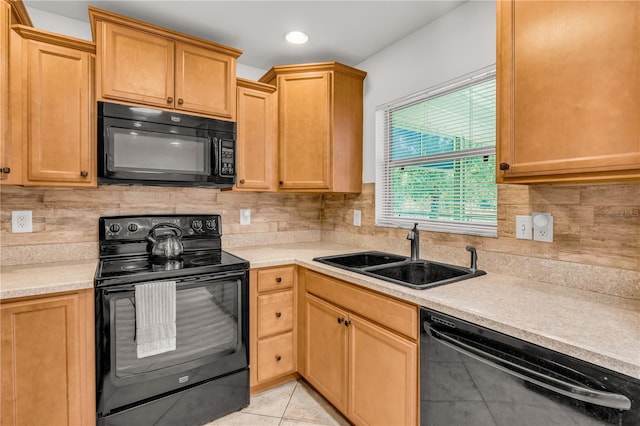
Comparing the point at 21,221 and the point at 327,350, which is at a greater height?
the point at 21,221

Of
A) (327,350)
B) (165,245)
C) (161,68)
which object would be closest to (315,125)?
(161,68)

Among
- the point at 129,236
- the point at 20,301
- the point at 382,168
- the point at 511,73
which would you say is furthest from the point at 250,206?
the point at 511,73

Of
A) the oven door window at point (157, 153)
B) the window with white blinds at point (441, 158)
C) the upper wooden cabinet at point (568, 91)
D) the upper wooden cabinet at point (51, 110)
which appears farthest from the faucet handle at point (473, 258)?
the upper wooden cabinet at point (51, 110)

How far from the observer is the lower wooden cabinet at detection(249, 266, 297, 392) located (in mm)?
2102

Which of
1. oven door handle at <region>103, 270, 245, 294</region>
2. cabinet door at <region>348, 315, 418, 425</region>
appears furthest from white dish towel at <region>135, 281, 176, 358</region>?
cabinet door at <region>348, 315, 418, 425</region>

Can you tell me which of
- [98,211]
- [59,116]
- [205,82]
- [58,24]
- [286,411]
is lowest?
[286,411]

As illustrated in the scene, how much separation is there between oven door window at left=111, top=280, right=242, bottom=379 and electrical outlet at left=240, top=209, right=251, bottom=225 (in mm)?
806

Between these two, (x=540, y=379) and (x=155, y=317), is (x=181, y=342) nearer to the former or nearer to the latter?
(x=155, y=317)

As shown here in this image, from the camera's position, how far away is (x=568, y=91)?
1.16m

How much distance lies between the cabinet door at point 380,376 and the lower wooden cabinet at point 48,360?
1.31 meters

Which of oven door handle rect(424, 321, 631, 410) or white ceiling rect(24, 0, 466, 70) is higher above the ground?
white ceiling rect(24, 0, 466, 70)

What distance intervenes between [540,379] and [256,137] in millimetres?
2126

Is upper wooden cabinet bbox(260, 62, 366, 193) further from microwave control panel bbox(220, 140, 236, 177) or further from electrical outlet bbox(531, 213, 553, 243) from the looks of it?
electrical outlet bbox(531, 213, 553, 243)

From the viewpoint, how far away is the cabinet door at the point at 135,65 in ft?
6.01
